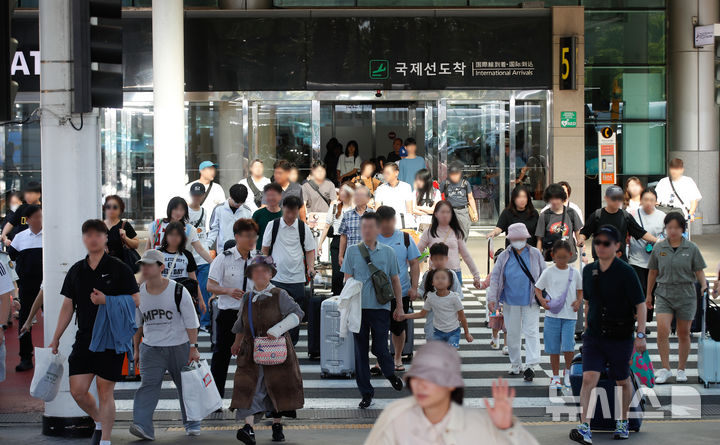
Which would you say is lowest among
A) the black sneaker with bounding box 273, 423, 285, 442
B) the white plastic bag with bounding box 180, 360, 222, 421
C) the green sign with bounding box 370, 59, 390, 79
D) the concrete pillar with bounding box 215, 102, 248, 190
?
the black sneaker with bounding box 273, 423, 285, 442

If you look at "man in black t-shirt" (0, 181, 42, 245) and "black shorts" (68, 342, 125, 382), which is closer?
"black shorts" (68, 342, 125, 382)

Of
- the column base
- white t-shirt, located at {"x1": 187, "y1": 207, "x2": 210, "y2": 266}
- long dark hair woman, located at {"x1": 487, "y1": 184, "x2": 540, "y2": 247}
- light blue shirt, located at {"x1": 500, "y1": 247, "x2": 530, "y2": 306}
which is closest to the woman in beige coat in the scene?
the column base

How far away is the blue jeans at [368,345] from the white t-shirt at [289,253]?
1.49 metres

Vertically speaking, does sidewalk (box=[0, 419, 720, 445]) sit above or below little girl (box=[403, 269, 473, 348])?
below

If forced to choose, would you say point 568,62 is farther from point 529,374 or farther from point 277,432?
point 277,432

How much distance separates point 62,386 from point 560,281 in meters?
5.07

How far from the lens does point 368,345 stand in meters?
10.0

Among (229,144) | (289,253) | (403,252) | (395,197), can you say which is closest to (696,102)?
(229,144)

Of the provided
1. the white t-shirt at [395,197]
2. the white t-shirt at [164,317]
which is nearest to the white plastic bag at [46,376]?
the white t-shirt at [164,317]

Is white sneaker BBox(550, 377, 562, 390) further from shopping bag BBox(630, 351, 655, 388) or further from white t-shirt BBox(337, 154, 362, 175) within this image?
white t-shirt BBox(337, 154, 362, 175)

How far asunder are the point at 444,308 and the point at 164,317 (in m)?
3.33

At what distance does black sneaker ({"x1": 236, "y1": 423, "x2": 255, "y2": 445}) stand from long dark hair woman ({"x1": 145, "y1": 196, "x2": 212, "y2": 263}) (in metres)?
4.15

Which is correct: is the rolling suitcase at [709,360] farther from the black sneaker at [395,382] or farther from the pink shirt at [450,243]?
the black sneaker at [395,382]

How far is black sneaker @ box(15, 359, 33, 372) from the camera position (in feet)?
39.7
